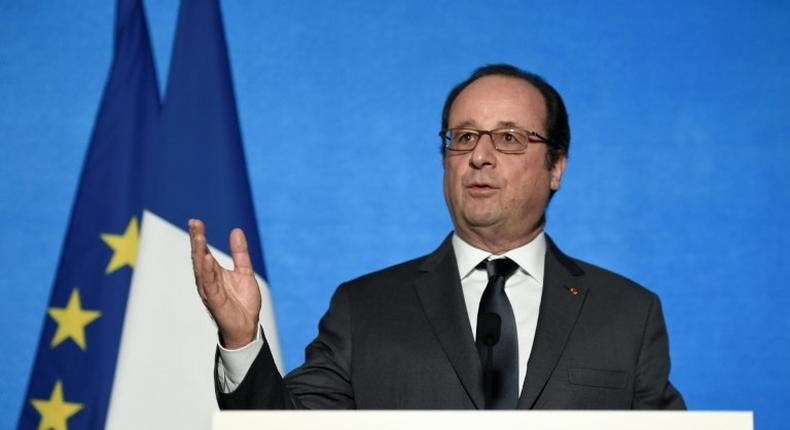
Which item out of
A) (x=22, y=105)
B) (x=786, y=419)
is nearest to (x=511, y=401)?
(x=786, y=419)

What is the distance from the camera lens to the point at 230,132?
2.97m

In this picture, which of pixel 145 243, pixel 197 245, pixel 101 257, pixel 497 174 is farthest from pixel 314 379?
pixel 101 257

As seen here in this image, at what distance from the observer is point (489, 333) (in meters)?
1.55

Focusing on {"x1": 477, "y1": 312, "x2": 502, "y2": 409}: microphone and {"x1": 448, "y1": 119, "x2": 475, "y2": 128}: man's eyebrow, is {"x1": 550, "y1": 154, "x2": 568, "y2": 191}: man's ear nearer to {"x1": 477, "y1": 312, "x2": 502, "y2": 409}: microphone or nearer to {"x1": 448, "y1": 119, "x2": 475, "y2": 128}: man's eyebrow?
{"x1": 448, "y1": 119, "x2": 475, "y2": 128}: man's eyebrow

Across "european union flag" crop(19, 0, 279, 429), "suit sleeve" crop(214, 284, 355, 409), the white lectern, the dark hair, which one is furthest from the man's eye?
"european union flag" crop(19, 0, 279, 429)

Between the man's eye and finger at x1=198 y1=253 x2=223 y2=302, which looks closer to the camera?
finger at x1=198 y1=253 x2=223 y2=302

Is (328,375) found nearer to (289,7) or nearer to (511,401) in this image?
(511,401)

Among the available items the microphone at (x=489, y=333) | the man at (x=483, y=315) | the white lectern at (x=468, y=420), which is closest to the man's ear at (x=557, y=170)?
the man at (x=483, y=315)

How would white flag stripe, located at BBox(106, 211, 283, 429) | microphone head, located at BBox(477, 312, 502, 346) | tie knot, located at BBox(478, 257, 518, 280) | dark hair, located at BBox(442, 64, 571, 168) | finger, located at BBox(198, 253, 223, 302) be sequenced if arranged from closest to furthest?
finger, located at BBox(198, 253, 223, 302) < microphone head, located at BBox(477, 312, 502, 346) < tie knot, located at BBox(478, 257, 518, 280) < dark hair, located at BBox(442, 64, 571, 168) < white flag stripe, located at BBox(106, 211, 283, 429)

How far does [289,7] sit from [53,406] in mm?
1487

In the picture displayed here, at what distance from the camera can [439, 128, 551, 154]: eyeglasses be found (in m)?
1.81

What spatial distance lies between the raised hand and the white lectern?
14.6 inches

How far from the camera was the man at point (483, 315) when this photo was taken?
4.76ft

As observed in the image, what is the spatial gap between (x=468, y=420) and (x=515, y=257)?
2.60 ft
